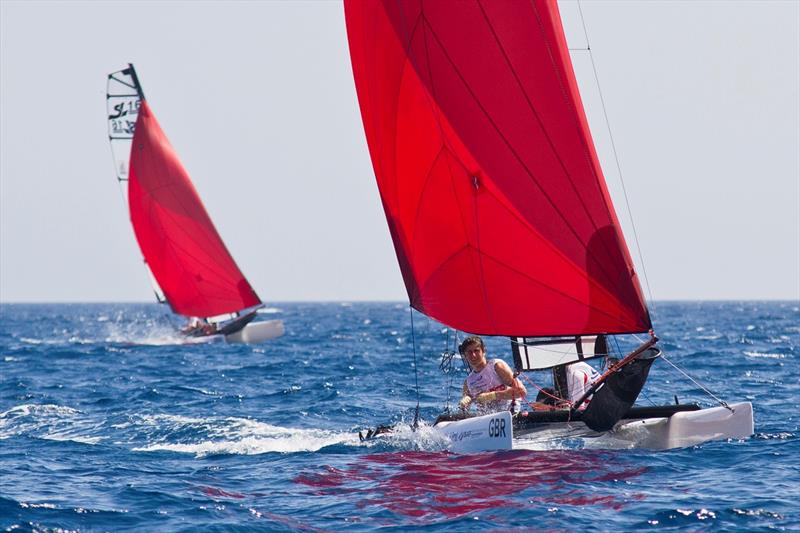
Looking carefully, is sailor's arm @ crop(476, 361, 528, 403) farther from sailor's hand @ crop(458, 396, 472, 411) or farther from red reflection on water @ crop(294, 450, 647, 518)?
red reflection on water @ crop(294, 450, 647, 518)

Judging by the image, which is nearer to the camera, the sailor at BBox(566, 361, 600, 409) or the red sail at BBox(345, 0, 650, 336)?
the red sail at BBox(345, 0, 650, 336)

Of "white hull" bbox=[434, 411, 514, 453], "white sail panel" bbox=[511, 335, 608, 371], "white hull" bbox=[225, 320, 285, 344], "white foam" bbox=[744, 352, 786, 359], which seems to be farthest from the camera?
"white hull" bbox=[225, 320, 285, 344]

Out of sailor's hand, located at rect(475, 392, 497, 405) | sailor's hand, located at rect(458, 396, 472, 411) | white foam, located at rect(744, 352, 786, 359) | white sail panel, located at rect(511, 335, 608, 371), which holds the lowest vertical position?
white foam, located at rect(744, 352, 786, 359)

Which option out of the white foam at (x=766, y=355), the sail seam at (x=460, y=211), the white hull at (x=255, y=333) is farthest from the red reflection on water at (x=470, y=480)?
A: the white hull at (x=255, y=333)

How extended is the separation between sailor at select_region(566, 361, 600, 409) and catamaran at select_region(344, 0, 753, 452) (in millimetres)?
121

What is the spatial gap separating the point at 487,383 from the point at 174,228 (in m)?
28.1

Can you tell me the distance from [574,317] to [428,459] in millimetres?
2253

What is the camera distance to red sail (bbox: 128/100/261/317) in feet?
129

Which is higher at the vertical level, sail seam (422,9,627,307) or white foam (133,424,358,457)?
sail seam (422,9,627,307)

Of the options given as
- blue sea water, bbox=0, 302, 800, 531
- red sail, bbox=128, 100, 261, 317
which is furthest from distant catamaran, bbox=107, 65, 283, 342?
blue sea water, bbox=0, 302, 800, 531

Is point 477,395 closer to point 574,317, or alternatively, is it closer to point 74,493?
point 574,317

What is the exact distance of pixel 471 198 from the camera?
12758 millimetres

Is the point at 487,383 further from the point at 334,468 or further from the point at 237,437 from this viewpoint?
the point at 237,437

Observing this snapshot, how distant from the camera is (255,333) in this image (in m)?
39.8
